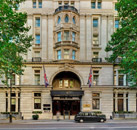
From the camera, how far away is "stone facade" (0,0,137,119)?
2962 centimetres

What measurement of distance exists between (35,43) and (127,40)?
16948 millimetres

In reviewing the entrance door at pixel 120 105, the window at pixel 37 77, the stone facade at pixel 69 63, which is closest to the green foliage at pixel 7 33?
the window at pixel 37 77

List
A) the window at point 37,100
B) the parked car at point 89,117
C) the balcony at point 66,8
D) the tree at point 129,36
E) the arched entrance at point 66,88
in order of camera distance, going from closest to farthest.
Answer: the tree at point 129,36 → the parked car at point 89,117 → the window at point 37,100 → the balcony at point 66,8 → the arched entrance at point 66,88

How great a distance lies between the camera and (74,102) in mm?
31938

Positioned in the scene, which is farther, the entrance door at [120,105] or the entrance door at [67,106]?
the entrance door at [67,106]

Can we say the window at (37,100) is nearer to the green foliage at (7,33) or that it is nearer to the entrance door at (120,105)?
the green foliage at (7,33)

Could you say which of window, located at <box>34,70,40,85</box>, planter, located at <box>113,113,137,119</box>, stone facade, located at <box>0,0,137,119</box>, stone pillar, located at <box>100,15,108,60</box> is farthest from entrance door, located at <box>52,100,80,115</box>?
stone pillar, located at <box>100,15,108,60</box>

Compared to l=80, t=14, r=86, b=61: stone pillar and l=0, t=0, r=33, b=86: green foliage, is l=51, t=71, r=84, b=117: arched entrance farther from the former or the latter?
l=0, t=0, r=33, b=86: green foliage

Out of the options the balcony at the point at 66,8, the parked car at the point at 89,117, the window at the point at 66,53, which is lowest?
the parked car at the point at 89,117

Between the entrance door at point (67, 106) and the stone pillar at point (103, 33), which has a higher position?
the stone pillar at point (103, 33)

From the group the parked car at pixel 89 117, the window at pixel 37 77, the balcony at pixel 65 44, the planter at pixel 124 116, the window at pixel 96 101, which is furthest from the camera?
the window at pixel 37 77

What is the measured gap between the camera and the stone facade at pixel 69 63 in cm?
2962

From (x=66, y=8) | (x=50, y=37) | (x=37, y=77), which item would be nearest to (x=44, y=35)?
(x=50, y=37)

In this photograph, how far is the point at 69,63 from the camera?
98.1 feet
